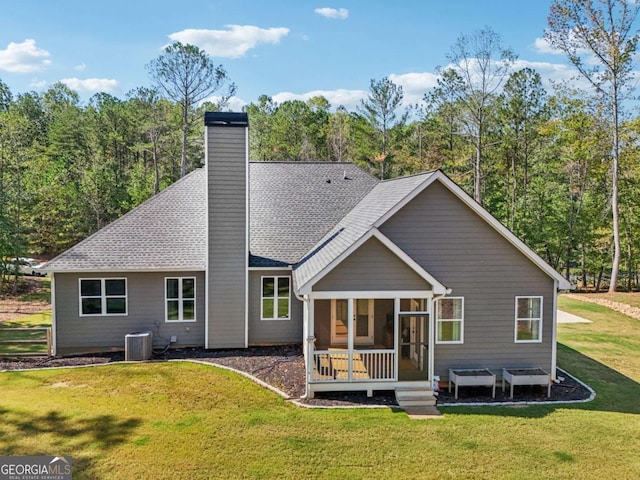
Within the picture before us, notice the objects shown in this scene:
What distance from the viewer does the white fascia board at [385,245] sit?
10.6m

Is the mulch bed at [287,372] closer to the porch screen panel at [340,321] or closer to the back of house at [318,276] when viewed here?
the back of house at [318,276]

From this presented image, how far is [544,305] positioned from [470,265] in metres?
2.25

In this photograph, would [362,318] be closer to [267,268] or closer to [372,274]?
[267,268]

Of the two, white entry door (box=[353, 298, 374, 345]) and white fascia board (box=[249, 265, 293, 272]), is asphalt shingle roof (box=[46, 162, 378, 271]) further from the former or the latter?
white entry door (box=[353, 298, 374, 345])

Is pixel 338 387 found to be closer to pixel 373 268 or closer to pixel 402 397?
pixel 402 397

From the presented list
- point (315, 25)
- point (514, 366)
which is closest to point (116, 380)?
point (514, 366)

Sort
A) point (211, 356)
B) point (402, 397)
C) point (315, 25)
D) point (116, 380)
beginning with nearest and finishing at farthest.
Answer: point (402, 397) → point (116, 380) → point (211, 356) → point (315, 25)

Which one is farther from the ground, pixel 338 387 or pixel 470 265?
pixel 470 265

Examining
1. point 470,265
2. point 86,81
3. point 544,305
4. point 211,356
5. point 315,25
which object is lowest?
point 211,356

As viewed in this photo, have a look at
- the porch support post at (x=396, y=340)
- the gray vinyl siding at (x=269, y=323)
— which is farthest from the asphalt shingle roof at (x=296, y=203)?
the porch support post at (x=396, y=340)

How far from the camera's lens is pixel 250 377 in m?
11.8

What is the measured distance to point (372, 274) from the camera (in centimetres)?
1088

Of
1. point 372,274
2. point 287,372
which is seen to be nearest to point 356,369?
point 287,372

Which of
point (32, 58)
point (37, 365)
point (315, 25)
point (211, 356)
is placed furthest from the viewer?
point (32, 58)
